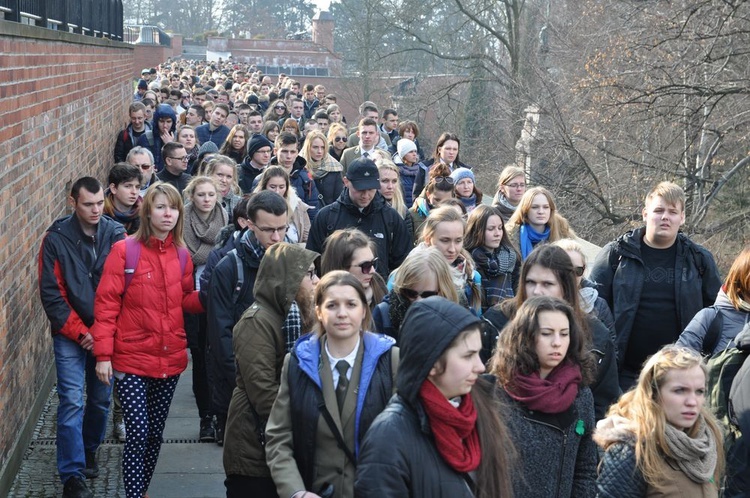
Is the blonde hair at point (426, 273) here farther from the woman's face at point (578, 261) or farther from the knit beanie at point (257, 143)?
the knit beanie at point (257, 143)

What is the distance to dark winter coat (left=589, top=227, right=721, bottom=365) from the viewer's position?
22.0ft

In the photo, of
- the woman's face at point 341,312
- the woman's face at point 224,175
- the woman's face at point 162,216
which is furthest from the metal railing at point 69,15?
the woman's face at point 341,312

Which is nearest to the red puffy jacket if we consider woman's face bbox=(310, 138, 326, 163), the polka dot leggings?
the polka dot leggings

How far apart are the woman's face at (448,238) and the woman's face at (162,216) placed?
1610 mm

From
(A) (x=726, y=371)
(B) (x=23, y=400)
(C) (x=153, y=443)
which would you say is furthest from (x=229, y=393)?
(A) (x=726, y=371)

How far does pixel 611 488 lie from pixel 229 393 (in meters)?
2.54

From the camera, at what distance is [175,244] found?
266 inches

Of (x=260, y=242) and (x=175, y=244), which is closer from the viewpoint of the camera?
(x=260, y=242)

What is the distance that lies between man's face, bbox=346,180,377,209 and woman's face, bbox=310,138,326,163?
3.75 meters

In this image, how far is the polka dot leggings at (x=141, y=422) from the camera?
6.25 meters

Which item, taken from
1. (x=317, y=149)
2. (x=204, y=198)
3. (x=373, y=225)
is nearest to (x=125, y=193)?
(x=204, y=198)

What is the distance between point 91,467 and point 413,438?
417 cm

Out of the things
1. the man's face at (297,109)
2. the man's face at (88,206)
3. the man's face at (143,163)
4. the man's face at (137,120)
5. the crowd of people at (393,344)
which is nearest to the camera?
the crowd of people at (393,344)

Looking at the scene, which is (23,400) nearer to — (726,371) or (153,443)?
(153,443)
